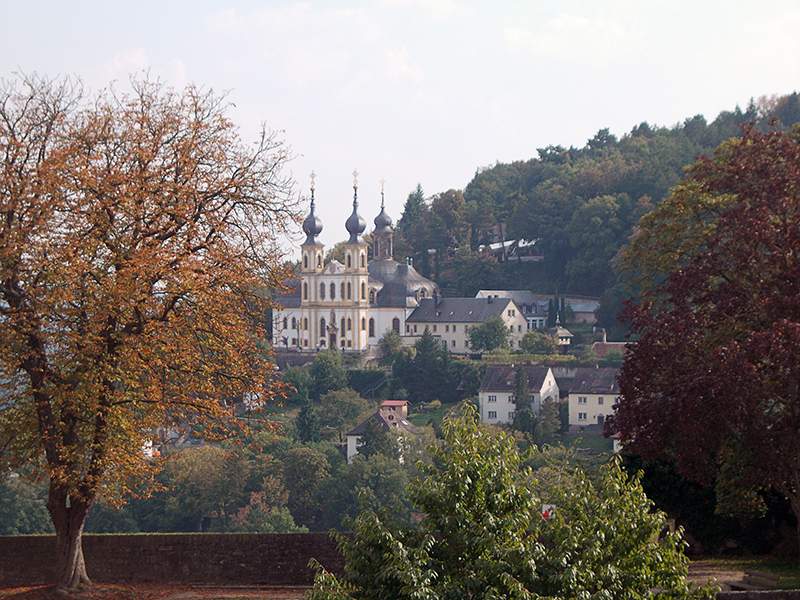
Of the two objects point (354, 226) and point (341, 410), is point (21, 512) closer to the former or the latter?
point (341, 410)

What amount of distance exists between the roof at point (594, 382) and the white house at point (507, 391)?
7.32 ft

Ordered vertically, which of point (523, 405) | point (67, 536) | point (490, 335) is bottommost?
Result: point (67, 536)

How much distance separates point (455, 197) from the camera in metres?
108

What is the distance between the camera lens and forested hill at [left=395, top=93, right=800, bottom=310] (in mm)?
88875

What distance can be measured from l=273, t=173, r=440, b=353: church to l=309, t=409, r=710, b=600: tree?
260 ft

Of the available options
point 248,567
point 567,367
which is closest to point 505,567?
point 248,567

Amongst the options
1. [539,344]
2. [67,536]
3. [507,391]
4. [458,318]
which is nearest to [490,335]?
[539,344]

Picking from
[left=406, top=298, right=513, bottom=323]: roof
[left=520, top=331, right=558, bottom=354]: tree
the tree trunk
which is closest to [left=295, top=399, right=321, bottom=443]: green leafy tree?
[left=520, top=331, right=558, bottom=354]: tree

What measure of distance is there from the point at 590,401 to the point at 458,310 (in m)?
25.7

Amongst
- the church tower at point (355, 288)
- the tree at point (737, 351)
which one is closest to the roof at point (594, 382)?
the church tower at point (355, 288)

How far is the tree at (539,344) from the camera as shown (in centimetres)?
7794

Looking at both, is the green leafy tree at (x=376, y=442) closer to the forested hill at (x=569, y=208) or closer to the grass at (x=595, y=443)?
the grass at (x=595, y=443)

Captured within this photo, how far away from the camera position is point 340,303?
3511 inches

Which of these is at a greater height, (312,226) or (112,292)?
(312,226)
